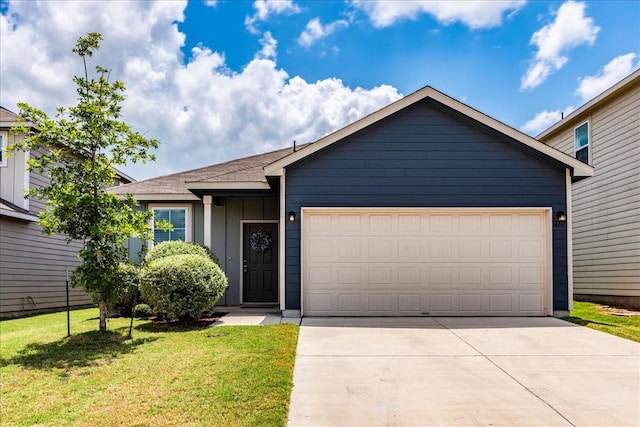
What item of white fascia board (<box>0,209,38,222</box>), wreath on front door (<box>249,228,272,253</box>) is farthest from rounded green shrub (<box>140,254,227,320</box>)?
white fascia board (<box>0,209,38,222</box>)

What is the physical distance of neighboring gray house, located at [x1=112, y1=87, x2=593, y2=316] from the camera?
9.65 m

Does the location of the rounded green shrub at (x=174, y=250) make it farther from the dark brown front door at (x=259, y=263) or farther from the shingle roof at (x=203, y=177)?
the dark brown front door at (x=259, y=263)

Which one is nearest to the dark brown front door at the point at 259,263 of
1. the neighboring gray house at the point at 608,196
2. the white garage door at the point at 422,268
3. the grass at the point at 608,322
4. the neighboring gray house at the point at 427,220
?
the neighboring gray house at the point at 427,220

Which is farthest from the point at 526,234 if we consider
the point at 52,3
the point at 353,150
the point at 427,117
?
the point at 52,3

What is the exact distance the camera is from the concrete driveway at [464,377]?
4.32 metres

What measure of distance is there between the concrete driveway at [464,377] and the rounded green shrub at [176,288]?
1.88m

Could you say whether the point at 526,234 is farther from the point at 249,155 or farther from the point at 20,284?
the point at 20,284

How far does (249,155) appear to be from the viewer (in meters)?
15.0

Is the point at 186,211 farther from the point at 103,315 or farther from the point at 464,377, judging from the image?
the point at 464,377

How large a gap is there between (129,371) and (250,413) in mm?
2155

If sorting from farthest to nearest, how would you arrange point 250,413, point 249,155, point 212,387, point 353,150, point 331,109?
point 331,109 → point 249,155 → point 353,150 → point 212,387 → point 250,413

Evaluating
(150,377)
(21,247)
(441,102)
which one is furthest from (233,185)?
(21,247)

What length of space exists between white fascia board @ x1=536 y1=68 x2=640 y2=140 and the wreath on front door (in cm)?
924

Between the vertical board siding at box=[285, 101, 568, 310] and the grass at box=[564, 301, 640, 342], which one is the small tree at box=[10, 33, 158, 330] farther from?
the grass at box=[564, 301, 640, 342]
